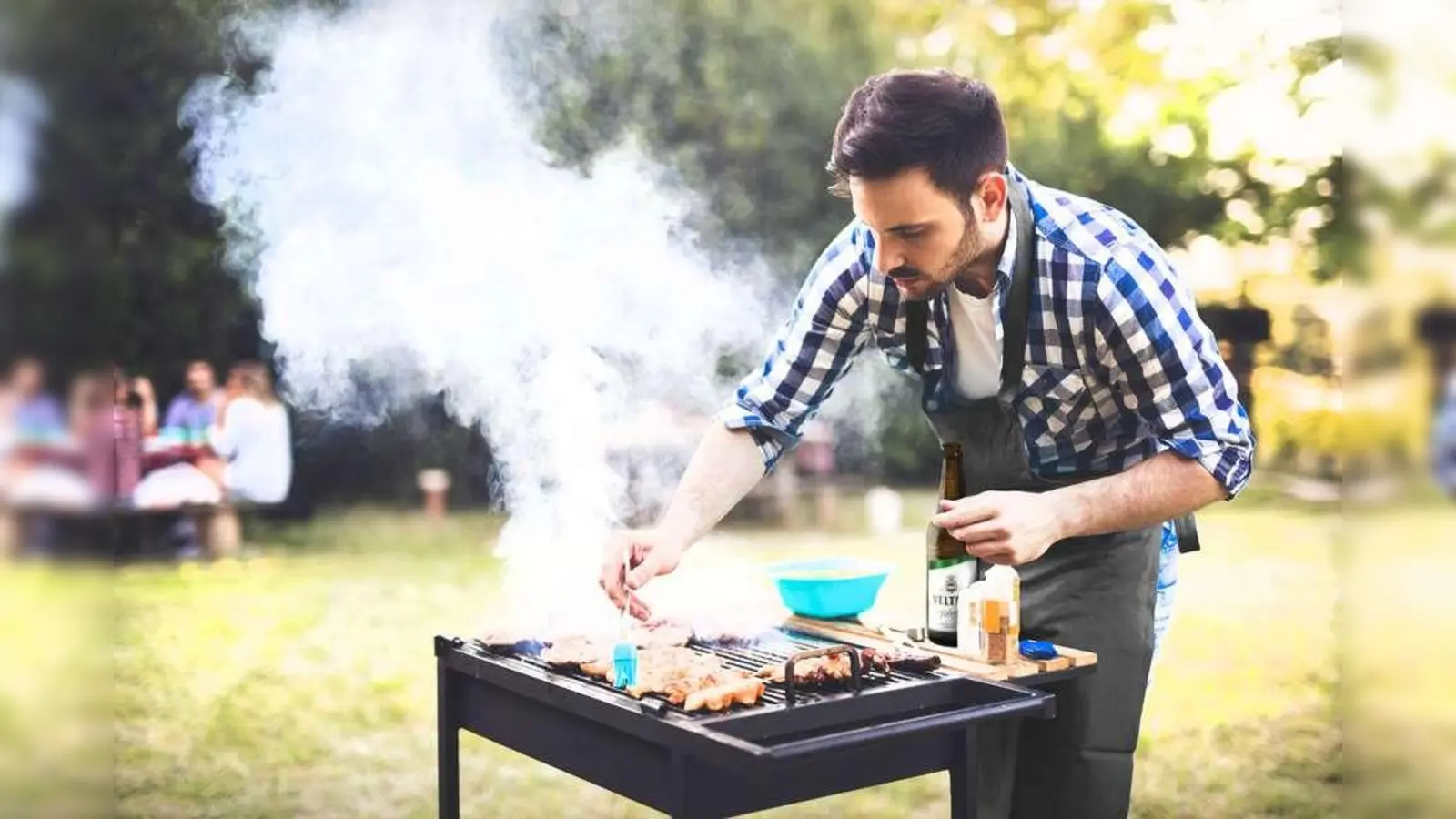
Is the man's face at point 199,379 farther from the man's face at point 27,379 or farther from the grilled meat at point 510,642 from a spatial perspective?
the grilled meat at point 510,642

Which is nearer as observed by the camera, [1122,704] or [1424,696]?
[1122,704]

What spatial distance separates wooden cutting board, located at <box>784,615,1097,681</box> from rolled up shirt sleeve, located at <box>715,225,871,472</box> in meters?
0.32

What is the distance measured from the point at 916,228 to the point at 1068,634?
0.82 meters

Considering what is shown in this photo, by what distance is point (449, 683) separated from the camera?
2516 millimetres

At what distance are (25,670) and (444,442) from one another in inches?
123

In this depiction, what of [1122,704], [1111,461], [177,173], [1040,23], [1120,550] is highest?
[1040,23]

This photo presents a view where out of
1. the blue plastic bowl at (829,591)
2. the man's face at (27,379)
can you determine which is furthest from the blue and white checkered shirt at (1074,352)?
the man's face at (27,379)

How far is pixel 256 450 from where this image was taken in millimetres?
6957

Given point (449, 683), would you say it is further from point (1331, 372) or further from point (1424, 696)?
point (1331, 372)

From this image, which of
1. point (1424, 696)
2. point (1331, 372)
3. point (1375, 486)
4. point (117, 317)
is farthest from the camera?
point (1331, 372)

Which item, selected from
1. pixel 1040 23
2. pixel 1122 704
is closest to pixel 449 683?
pixel 1122 704

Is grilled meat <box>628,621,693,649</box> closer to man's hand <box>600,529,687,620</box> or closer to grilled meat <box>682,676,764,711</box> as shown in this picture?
man's hand <box>600,529,687,620</box>

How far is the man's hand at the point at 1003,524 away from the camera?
7.27ft

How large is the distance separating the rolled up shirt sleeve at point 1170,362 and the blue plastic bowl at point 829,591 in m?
0.62
